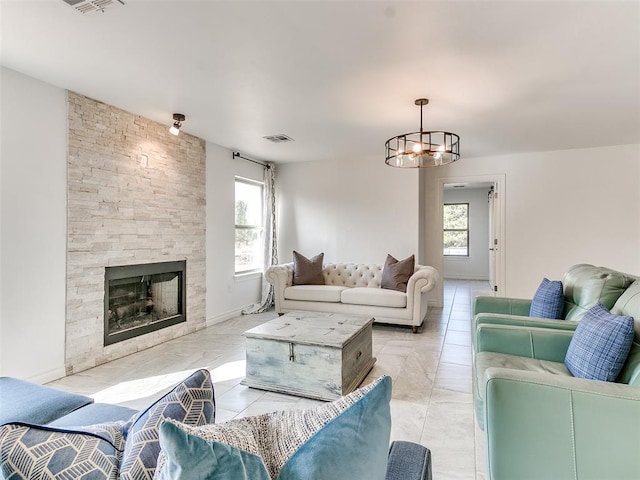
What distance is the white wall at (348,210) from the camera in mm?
5613

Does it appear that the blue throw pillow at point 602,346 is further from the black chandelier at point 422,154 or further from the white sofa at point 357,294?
the white sofa at point 357,294

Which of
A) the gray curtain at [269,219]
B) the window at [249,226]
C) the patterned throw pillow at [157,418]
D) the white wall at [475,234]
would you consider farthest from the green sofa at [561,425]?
the white wall at [475,234]

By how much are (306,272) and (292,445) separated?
4572mm

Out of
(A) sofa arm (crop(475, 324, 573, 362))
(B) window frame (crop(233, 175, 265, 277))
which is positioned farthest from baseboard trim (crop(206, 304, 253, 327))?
(A) sofa arm (crop(475, 324, 573, 362))

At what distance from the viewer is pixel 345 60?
99.0 inches

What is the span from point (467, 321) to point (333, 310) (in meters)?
1.95

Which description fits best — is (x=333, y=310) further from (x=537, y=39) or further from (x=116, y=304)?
(x=537, y=39)

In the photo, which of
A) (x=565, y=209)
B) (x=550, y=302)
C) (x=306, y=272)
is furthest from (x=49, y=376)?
(x=565, y=209)

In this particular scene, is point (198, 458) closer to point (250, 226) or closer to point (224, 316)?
point (224, 316)

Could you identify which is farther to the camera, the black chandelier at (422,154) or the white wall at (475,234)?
the white wall at (475,234)

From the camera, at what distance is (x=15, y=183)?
273 cm

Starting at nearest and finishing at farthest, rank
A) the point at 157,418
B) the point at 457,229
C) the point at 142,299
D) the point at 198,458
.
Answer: the point at 198,458, the point at 157,418, the point at 142,299, the point at 457,229

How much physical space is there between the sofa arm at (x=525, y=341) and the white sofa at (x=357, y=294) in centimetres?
214

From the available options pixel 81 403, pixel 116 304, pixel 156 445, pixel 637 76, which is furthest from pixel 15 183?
pixel 637 76
